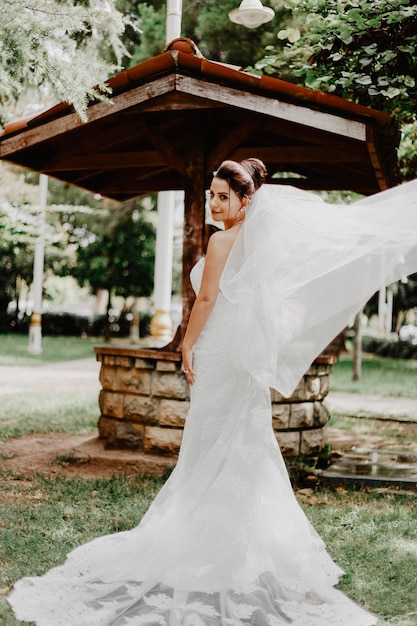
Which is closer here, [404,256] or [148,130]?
[404,256]

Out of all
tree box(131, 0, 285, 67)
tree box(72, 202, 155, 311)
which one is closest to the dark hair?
tree box(131, 0, 285, 67)

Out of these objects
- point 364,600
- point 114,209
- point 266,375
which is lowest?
point 364,600

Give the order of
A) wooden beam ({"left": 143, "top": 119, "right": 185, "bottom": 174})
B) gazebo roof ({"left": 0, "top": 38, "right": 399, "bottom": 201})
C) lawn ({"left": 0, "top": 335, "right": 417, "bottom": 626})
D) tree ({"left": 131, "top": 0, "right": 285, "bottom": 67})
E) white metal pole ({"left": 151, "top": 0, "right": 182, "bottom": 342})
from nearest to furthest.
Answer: lawn ({"left": 0, "top": 335, "right": 417, "bottom": 626}) < gazebo roof ({"left": 0, "top": 38, "right": 399, "bottom": 201}) < wooden beam ({"left": 143, "top": 119, "right": 185, "bottom": 174}) < white metal pole ({"left": 151, "top": 0, "right": 182, "bottom": 342}) < tree ({"left": 131, "top": 0, "right": 285, "bottom": 67})

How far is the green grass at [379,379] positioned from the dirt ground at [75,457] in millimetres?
5966

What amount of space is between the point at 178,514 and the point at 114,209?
2029cm

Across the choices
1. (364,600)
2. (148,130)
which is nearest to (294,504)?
(364,600)

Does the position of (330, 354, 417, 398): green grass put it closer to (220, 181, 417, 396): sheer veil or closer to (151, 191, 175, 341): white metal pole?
(151, 191, 175, 341): white metal pole

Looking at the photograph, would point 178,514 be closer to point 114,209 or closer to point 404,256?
point 404,256

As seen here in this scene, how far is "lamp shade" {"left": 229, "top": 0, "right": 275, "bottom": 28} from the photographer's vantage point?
26.1 feet

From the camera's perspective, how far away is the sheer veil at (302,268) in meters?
3.57

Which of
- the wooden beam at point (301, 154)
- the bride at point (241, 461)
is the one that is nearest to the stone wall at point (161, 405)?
the wooden beam at point (301, 154)

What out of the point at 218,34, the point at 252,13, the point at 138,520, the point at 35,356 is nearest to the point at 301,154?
the point at 252,13

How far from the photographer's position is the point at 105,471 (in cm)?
608

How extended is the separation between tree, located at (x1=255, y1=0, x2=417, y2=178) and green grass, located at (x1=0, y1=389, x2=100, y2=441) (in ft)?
16.2
